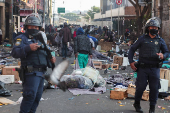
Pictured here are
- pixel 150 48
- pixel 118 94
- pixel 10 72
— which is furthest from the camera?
pixel 10 72

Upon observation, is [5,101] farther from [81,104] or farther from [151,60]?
[151,60]

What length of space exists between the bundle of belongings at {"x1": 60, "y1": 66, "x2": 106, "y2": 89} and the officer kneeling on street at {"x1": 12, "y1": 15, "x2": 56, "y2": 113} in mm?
4101

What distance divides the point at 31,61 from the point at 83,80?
14.4 feet

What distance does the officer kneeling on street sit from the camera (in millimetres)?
4836

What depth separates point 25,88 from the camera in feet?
16.1

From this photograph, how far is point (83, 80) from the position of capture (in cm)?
926

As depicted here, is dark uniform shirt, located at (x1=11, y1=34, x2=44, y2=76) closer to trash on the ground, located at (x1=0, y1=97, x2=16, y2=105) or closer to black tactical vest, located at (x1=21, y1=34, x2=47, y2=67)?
black tactical vest, located at (x1=21, y1=34, x2=47, y2=67)

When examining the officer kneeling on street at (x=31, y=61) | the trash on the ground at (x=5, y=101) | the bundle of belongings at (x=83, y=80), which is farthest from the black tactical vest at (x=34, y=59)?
the bundle of belongings at (x=83, y=80)

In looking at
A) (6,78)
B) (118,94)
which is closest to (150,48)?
(118,94)

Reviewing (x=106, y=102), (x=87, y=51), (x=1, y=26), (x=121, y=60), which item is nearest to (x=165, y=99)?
(x=106, y=102)

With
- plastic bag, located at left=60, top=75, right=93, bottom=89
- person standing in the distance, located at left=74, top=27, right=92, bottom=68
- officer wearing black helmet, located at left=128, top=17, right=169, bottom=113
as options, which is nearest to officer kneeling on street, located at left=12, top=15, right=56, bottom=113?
officer wearing black helmet, located at left=128, top=17, right=169, bottom=113

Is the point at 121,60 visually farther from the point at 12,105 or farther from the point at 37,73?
the point at 37,73

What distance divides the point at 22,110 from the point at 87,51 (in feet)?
18.7

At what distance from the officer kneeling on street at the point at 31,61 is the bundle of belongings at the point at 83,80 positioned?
13.5ft
